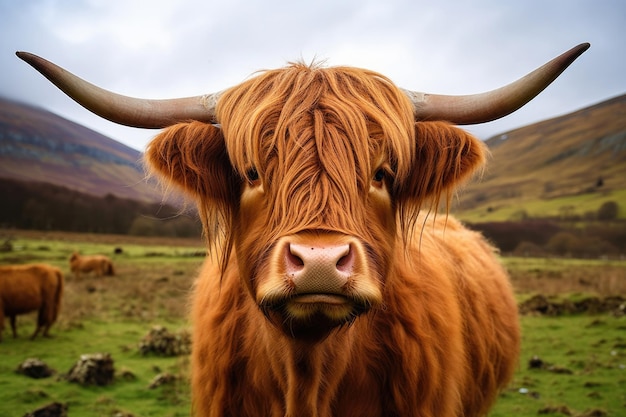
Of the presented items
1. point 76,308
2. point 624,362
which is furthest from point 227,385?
point 76,308

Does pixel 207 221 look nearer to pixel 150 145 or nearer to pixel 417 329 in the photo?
pixel 150 145

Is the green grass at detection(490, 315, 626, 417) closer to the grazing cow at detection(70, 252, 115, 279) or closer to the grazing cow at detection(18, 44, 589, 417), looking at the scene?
the grazing cow at detection(18, 44, 589, 417)

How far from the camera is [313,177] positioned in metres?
2.00

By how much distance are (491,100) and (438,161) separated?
0.43 metres

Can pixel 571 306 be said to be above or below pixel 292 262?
below

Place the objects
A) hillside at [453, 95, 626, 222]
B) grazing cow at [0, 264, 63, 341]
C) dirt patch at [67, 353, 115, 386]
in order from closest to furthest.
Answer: dirt patch at [67, 353, 115, 386], grazing cow at [0, 264, 63, 341], hillside at [453, 95, 626, 222]

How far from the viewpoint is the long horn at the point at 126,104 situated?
2268 millimetres

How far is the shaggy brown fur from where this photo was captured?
195cm

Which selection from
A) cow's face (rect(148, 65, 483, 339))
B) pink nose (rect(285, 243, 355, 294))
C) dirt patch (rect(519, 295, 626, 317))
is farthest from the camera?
dirt patch (rect(519, 295, 626, 317))

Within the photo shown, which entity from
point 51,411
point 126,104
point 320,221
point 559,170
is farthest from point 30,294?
point 559,170

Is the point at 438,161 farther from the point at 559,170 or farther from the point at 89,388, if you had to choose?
the point at 559,170

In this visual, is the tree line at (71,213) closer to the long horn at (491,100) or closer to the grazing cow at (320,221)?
the grazing cow at (320,221)

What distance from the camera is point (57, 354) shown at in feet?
29.0

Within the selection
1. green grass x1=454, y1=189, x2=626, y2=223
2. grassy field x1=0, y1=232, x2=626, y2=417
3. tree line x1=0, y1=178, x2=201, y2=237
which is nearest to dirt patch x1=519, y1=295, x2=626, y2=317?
grassy field x1=0, y1=232, x2=626, y2=417
